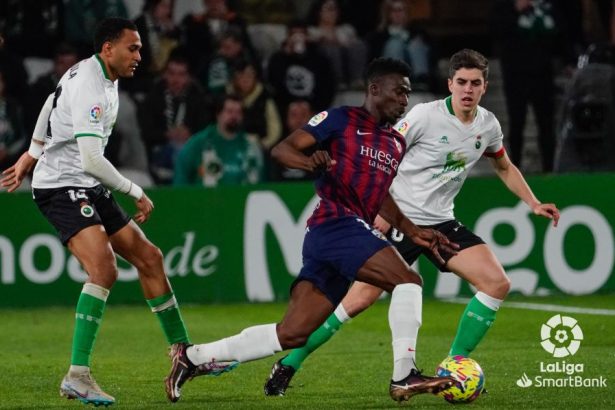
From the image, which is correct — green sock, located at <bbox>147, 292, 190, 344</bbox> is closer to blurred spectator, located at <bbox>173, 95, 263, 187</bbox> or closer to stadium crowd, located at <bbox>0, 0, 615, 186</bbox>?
blurred spectator, located at <bbox>173, 95, 263, 187</bbox>

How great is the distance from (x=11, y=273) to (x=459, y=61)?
20.8 feet

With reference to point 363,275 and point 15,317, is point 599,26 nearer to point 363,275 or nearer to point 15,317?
point 15,317

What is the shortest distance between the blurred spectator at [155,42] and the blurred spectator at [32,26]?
983 millimetres

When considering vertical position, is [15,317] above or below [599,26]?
below

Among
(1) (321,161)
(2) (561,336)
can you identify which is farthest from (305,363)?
(1) (321,161)

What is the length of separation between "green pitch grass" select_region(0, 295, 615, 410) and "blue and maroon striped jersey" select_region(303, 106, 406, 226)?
107 centimetres

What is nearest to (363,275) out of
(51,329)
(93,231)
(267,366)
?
(93,231)

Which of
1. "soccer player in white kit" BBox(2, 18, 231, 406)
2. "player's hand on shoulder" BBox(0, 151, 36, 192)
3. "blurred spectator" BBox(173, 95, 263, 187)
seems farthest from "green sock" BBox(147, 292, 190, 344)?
"blurred spectator" BBox(173, 95, 263, 187)

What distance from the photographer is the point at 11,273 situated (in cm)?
1331

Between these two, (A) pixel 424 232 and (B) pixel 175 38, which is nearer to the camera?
(A) pixel 424 232

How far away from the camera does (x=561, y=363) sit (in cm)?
910

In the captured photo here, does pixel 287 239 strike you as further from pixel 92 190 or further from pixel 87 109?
pixel 87 109

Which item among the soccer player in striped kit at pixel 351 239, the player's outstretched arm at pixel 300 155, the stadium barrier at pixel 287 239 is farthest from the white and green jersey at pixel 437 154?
the stadium barrier at pixel 287 239

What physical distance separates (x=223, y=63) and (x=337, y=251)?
340 inches
